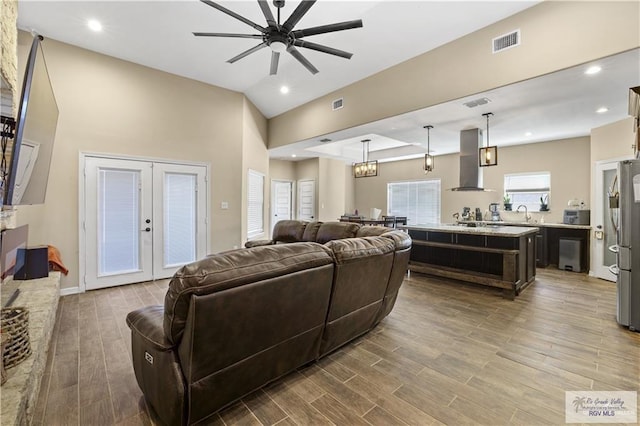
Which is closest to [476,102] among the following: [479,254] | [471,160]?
[471,160]

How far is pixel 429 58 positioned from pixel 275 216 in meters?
6.73

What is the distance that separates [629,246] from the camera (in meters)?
2.97

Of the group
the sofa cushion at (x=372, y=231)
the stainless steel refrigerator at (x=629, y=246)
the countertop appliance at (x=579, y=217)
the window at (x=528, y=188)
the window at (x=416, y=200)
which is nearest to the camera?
the stainless steel refrigerator at (x=629, y=246)

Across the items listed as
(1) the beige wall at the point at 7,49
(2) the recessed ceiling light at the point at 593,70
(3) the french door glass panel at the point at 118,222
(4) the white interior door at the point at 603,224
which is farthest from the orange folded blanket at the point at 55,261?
(4) the white interior door at the point at 603,224

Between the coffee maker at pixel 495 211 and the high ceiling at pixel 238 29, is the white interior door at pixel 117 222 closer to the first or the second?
the high ceiling at pixel 238 29

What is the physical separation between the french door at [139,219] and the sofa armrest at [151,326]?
338cm

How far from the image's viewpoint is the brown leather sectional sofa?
→ 144 cm

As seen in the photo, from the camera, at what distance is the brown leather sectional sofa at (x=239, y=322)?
4.72 feet

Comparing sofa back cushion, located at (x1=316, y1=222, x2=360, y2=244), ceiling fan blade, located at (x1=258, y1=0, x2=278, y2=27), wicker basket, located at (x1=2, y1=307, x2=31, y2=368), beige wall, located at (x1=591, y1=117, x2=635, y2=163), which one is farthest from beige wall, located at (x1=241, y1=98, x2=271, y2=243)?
beige wall, located at (x1=591, y1=117, x2=635, y2=163)

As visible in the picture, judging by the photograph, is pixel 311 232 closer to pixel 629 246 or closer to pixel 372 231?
pixel 372 231

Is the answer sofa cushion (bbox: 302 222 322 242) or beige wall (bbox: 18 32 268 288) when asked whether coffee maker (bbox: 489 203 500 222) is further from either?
beige wall (bbox: 18 32 268 288)

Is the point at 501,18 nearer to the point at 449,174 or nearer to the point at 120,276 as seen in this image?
the point at 449,174

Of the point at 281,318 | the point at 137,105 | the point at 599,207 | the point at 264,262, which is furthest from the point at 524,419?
the point at 137,105

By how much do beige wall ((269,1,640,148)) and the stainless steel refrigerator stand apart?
1290mm
